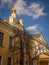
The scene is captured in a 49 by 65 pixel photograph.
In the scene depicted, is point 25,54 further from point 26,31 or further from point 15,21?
point 15,21

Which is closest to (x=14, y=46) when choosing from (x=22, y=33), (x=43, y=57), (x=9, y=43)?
(x=9, y=43)

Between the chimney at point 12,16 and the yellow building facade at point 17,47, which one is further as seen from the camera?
the chimney at point 12,16

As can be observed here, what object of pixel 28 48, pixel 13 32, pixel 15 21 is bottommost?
pixel 28 48

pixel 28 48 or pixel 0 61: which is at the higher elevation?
pixel 28 48

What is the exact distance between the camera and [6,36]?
21.6 m

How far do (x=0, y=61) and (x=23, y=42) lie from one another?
5697 millimetres

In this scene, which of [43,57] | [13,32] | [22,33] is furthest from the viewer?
[43,57]

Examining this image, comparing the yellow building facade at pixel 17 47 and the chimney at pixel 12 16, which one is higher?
the chimney at pixel 12 16

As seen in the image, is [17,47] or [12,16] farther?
[12,16]

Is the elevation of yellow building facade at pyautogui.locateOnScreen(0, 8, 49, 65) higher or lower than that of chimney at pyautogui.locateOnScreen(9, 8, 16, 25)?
lower

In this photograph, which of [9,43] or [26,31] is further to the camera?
[26,31]

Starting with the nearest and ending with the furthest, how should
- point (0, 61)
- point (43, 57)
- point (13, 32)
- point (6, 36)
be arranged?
point (0, 61) → point (6, 36) → point (13, 32) → point (43, 57)

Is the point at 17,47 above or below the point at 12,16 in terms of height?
below

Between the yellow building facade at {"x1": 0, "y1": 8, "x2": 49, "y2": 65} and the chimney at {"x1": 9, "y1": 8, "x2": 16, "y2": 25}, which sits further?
the chimney at {"x1": 9, "y1": 8, "x2": 16, "y2": 25}
